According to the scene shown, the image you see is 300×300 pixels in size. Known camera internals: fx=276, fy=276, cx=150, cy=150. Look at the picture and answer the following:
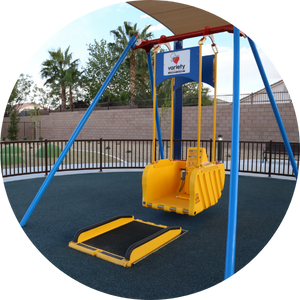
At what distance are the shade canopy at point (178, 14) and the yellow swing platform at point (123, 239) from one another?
470 cm

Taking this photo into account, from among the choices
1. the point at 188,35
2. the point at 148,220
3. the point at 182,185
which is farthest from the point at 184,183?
the point at 188,35

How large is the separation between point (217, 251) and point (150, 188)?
1795 millimetres

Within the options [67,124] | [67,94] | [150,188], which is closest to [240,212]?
[150,188]

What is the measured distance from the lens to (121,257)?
346cm

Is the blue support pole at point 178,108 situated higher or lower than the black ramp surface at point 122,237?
higher

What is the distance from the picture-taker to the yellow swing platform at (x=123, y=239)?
347cm

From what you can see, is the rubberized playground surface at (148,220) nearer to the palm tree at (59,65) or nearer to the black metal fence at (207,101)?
the black metal fence at (207,101)

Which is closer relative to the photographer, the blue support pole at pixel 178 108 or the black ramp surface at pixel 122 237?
the black ramp surface at pixel 122 237

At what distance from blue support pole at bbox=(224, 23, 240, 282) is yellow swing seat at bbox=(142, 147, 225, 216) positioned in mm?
1861

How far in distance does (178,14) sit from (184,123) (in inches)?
538

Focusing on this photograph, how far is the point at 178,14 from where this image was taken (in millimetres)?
6703

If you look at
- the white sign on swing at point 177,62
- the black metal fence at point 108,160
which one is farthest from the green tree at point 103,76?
the white sign on swing at point 177,62

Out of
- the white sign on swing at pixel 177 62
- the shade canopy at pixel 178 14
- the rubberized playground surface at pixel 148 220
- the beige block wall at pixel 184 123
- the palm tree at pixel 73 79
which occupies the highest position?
the palm tree at pixel 73 79

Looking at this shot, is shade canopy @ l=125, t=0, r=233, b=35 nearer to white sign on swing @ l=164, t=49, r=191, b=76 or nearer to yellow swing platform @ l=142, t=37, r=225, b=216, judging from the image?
white sign on swing @ l=164, t=49, r=191, b=76
